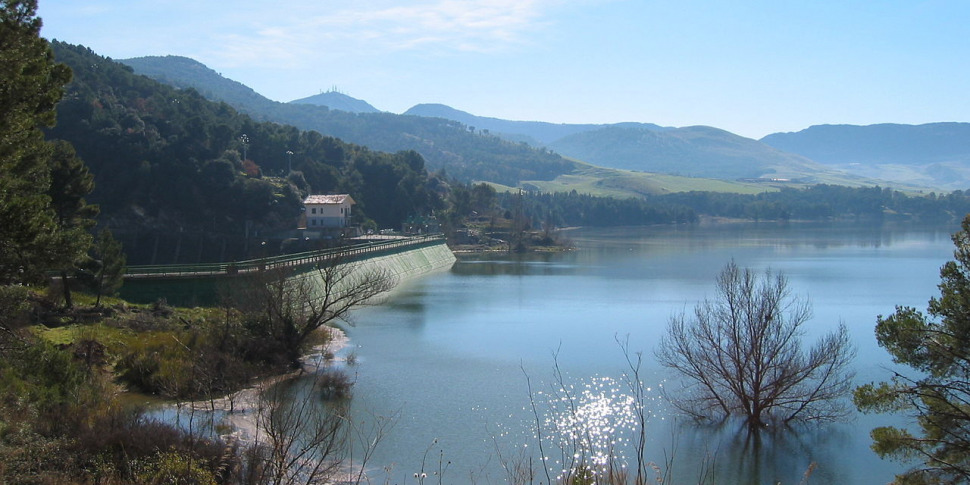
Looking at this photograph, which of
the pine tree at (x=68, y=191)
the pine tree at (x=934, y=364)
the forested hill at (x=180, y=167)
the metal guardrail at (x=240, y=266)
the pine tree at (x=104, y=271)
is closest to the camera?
the pine tree at (x=934, y=364)

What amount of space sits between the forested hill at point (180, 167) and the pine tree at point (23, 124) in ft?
160

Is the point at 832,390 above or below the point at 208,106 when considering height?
below

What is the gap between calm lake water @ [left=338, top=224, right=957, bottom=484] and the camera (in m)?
19.0

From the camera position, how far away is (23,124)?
13.1m

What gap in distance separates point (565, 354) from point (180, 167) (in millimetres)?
48108

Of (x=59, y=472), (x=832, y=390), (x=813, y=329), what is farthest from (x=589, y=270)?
(x=59, y=472)

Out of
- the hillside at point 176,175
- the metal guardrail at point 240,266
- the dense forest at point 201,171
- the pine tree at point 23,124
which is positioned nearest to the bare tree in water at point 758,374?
the metal guardrail at point 240,266

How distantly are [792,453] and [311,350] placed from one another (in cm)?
1829

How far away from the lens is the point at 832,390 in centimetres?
2280

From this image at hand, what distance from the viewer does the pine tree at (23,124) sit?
12.5 metres

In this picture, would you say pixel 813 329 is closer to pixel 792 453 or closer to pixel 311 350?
pixel 792 453

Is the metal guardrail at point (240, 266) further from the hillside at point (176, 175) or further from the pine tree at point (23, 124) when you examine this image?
the pine tree at point (23, 124)

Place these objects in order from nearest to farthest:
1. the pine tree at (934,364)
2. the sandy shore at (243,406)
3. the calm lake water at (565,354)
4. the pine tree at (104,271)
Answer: the pine tree at (934,364), the sandy shore at (243,406), the calm lake water at (565,354), the pine tree at (104,271)

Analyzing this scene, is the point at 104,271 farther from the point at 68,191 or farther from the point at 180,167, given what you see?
the point at 180,167
